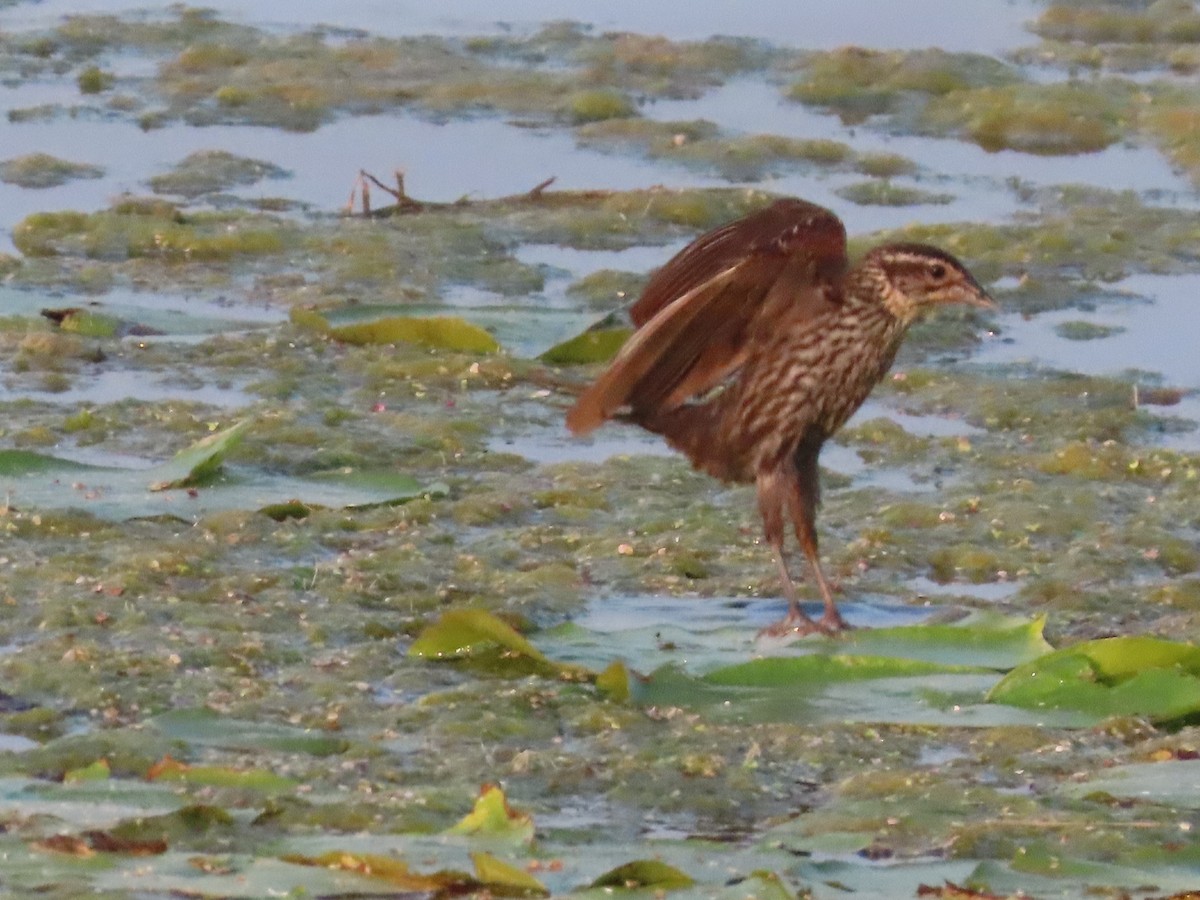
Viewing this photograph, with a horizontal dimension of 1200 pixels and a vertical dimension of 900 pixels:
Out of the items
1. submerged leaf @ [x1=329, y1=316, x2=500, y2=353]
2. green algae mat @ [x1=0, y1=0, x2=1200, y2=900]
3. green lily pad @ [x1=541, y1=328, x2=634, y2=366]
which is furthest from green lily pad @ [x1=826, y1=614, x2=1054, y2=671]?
Result: submerged leaf @ [x1=329, y1=316, x2=500, y2=353]

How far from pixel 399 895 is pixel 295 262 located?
4977 mm

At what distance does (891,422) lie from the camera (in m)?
7.21

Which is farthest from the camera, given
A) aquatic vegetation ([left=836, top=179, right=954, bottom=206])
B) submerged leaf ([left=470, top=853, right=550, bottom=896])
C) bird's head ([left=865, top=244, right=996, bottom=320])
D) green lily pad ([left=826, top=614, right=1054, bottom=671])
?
aquatic vegetation ([left=836, top=179, right=954, bottom=206])

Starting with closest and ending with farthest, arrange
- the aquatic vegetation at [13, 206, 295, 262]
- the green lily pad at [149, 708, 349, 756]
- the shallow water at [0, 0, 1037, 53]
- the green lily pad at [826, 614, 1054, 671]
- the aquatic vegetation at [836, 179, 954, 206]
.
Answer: the green lily pad at [149, 708, 349, 756] < the green lily pad at [826, 614, 1054, 671] < the aquatic vegetation at [13, 206, 295, 262] < the aquatic vegetation at [836, 179, 954, 206] < the shallow water at [0, 0, 1037, 53]

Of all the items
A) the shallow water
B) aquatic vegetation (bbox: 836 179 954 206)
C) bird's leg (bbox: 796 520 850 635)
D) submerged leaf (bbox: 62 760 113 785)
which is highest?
the shallow water

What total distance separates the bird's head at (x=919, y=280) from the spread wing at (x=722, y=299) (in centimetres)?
12

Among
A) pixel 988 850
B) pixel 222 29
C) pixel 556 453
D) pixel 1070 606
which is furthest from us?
pixel 222 29

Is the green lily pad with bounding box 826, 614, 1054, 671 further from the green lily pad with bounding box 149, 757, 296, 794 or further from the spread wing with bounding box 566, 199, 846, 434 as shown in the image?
the green lily pad with bounding box 149, 757, 296, 794

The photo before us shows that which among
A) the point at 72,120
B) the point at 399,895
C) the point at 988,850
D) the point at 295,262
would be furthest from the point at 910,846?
the point at 72,120

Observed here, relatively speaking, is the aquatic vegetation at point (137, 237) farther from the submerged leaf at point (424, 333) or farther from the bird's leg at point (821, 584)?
the bird's leg at point (821, 584)

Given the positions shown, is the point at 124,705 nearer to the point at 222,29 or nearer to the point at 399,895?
the point at 399,895

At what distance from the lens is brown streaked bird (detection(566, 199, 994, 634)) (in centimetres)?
578

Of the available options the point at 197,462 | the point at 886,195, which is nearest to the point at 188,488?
the point at 197,462

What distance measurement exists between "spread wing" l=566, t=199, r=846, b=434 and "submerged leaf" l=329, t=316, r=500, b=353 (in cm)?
181
